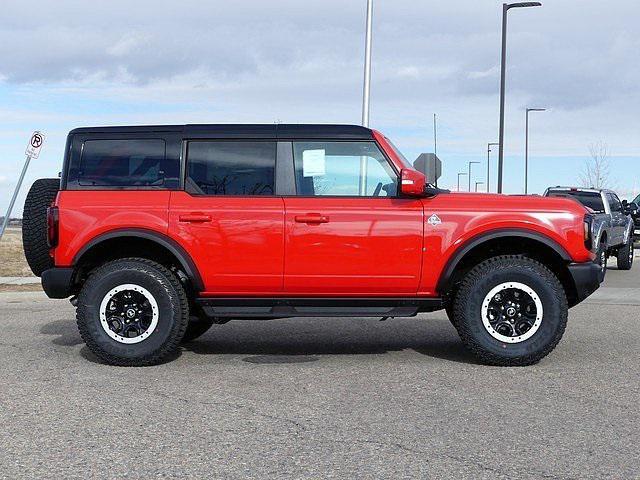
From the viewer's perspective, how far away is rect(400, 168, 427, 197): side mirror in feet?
22.9

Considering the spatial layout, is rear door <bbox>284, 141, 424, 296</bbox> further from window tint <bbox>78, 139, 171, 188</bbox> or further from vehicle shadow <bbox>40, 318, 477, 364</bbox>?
window tint <bbox>78, 139, 171, 188</bbox>

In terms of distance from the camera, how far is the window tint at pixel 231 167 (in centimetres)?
730

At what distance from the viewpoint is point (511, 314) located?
7.21m

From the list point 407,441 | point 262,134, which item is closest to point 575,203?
point 262,134

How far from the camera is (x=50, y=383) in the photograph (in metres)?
6.52

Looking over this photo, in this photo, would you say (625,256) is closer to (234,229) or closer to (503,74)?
(503,74)

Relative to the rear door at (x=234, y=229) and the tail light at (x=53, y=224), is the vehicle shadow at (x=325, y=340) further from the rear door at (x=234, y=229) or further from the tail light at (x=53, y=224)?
the tail light at (x=53, y=224)

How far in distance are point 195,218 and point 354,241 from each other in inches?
52.6

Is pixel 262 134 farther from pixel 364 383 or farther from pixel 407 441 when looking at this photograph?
pixel 407 441

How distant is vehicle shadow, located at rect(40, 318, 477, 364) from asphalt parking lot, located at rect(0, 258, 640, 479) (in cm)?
4

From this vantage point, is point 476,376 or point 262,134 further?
point 262,134

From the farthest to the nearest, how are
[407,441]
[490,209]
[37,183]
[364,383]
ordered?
[37,183], [490,209], [364,383], [407,441]

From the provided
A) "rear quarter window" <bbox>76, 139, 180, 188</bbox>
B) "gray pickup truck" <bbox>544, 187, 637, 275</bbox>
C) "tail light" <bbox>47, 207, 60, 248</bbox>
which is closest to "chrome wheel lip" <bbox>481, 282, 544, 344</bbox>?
"rear quarter window" <bbox>76, 139, 180, 188</bbox>

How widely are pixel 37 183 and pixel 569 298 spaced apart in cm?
484
